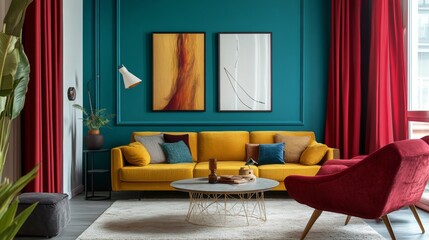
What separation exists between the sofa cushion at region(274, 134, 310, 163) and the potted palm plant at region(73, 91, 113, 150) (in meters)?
2.14

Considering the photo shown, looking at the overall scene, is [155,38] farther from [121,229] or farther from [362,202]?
[362,202]

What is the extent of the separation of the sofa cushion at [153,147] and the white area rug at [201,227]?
86cm

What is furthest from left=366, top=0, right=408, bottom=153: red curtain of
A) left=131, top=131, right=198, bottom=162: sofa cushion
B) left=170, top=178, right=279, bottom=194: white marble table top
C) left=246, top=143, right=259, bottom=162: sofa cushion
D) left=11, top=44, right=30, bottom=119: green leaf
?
left=11, top=44, right=30, bottom=119: green leaf

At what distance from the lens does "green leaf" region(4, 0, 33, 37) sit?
8.36 feet

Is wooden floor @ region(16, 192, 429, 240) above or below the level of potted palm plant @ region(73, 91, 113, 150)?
below

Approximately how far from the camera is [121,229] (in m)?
4.54

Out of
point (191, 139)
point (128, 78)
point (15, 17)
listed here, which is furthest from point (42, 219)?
point (191, 139)

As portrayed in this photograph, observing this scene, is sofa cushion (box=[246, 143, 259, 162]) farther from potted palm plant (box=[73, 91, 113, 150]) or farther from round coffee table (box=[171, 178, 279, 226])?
potted palm plant (box=[73, 91, 113, 150])

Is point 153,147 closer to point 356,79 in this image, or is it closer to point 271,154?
point 271,154

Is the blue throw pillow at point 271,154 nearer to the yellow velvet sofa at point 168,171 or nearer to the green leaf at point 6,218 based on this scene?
the yellow velvet sofa at point 168,171

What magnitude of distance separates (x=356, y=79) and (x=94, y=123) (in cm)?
318

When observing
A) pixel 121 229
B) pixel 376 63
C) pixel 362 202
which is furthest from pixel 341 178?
pixel 376 63

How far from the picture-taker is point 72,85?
21.1 ft

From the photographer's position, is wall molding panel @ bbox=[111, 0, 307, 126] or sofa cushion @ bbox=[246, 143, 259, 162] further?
wall molding panel @ bbox=[111, 0, 307, 126]
